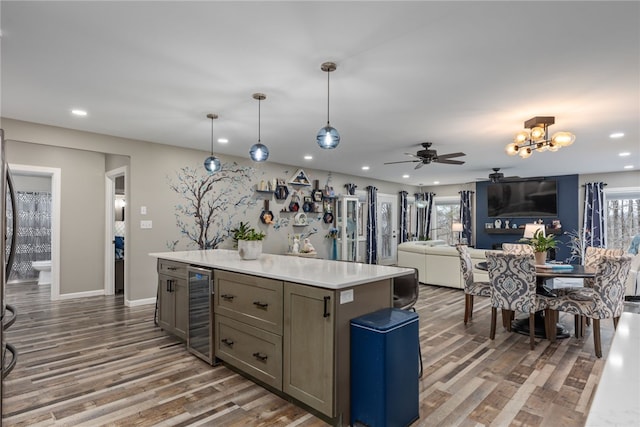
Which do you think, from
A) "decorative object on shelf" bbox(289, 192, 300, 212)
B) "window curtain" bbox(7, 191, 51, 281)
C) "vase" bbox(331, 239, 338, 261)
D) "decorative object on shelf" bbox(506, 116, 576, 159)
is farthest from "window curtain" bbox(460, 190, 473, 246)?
"window curtain" bbox(7, 191, 51, 281)

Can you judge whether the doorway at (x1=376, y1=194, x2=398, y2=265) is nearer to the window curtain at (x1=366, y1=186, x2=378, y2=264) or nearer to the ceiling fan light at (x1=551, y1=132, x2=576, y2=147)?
the window curtain at (x1=366, y1=186, x2=378, y2=264)

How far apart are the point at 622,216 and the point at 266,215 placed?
8602 mm

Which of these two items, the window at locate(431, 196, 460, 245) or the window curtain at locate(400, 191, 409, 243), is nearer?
the window curtain at locate(400, 191, 409, 243)

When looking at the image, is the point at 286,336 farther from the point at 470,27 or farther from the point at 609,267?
the point at 609,267

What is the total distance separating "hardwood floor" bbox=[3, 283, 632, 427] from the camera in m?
2.29

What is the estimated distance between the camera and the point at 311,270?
266 centimetres

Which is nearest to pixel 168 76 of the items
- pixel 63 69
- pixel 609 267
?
pixel 63 69

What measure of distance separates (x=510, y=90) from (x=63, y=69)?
3817 millimetres

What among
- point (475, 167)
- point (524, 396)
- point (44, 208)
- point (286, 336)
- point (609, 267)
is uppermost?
point (475, 167)

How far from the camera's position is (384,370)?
2.03m

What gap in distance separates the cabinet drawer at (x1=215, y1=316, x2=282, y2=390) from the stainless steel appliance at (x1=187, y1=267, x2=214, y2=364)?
0.11 metres

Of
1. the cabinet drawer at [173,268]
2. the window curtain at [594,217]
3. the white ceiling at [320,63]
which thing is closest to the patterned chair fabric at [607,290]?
the white ceiling at [320,63]

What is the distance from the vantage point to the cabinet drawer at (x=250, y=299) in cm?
250

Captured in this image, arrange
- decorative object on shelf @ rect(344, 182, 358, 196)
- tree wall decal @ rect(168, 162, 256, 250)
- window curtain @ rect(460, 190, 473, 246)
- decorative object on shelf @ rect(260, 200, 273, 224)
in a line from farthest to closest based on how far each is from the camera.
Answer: window curtain @ rect(460, 190, 473, 246)
decorative object on shelf @ rect(344, 182, 358, 196)
decorative object on shelf @ rect(260, 200, 273, 224)
tree wall decal @ rect(168, 162, 256, 250)
